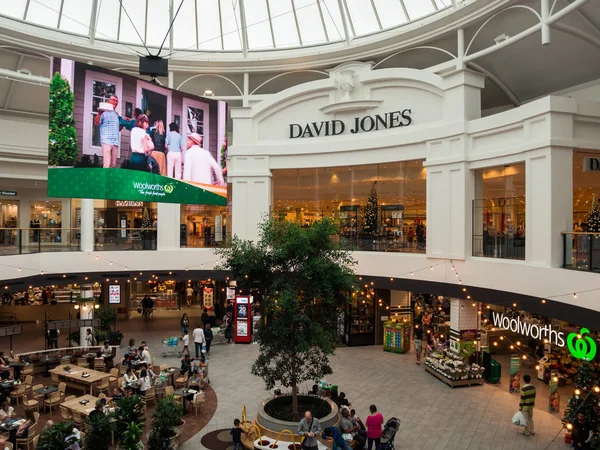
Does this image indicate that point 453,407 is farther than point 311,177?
No

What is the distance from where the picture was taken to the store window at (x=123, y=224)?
19.9 m

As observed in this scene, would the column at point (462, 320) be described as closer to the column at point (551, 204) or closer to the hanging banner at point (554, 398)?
the hanging banner at point (554, 398)

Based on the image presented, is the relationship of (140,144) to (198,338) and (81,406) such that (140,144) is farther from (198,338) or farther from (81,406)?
(81,406)

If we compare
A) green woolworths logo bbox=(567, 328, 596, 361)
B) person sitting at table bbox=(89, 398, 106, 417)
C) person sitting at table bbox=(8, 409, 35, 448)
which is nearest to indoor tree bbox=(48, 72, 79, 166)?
person sitting at table bbox=(89, 398, 106, 417)

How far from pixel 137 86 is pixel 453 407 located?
46.4 feet

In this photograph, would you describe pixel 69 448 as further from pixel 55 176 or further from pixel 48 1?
pixel 48 1

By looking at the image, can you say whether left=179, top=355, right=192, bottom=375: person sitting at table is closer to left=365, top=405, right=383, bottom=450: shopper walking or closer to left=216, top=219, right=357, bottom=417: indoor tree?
left=216, top=219, right=357, bottom=417: indoor tree

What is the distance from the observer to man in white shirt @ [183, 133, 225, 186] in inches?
698

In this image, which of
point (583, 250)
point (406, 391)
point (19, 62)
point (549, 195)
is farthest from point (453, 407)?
point (19, 62)

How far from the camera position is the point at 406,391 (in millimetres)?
14773

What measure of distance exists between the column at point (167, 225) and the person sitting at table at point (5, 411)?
9.04 meters

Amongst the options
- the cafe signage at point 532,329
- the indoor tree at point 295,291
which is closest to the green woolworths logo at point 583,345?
the cafe signage at point 532,329

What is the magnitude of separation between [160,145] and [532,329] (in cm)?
1306

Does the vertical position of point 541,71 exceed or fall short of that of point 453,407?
it exceeds it
